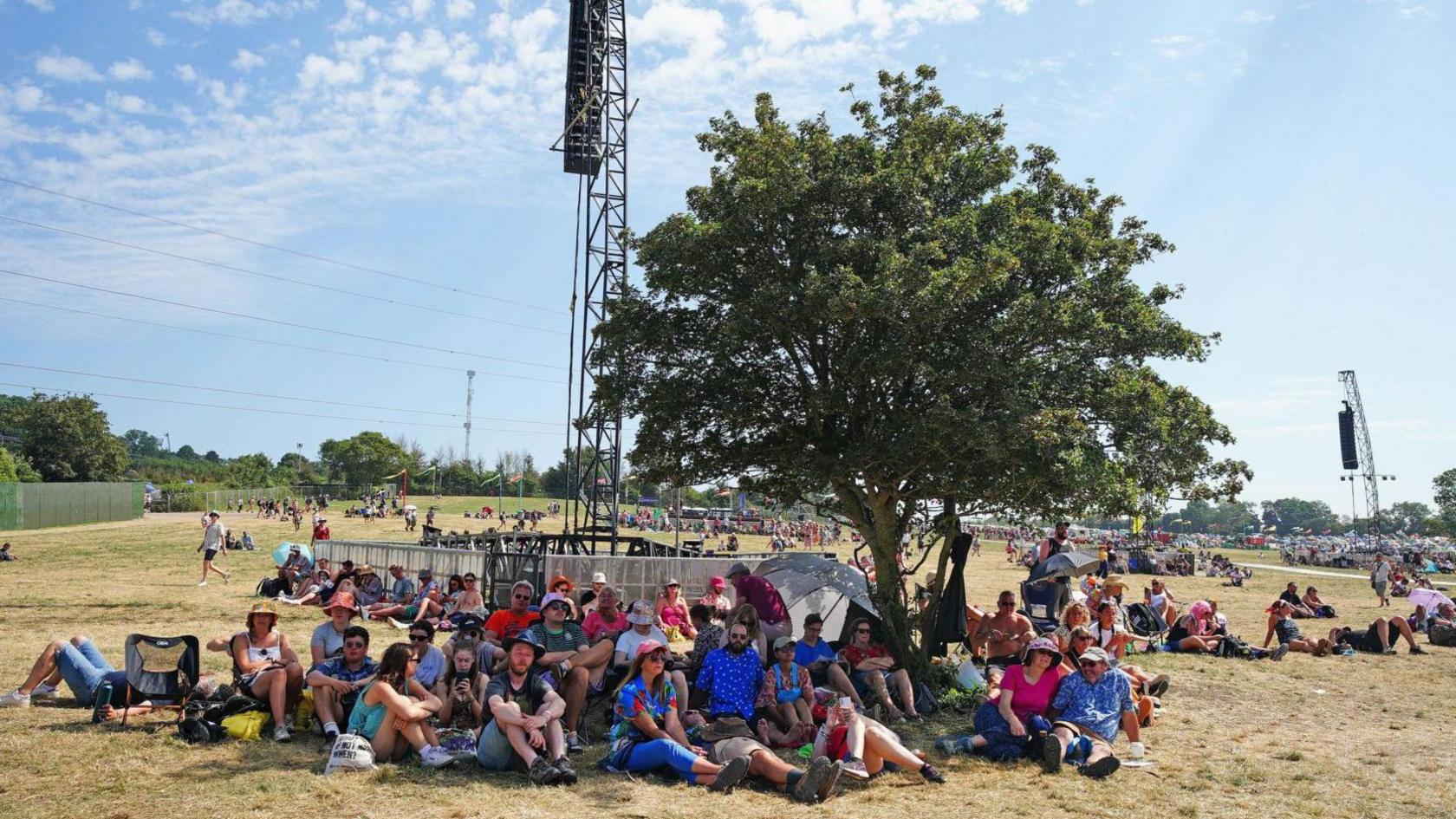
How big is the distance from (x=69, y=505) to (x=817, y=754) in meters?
56.9

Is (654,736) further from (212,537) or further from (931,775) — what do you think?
(212,537)

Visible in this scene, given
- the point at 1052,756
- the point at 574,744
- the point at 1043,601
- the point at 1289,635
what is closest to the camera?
the point at 1052,756

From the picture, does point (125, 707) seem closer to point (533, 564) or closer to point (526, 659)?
point (526, 659)

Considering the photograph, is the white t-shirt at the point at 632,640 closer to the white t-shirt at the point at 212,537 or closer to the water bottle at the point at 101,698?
the water bottle at the point at 101,698

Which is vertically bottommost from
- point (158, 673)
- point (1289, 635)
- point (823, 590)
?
point (1289, 635)

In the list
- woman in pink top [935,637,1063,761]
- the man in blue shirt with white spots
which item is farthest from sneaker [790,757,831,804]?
woman in pink top [935,637,1063,761]

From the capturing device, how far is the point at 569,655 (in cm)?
894

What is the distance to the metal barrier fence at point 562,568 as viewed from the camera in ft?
55.1

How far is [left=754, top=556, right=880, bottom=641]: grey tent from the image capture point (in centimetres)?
1206

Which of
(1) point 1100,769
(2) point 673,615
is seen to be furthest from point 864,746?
(2) point 673,615

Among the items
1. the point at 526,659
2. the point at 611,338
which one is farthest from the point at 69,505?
the point at 526,659

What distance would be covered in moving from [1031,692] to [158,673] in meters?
7.62

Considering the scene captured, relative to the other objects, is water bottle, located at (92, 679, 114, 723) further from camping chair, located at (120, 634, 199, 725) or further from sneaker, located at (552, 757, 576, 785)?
sneaker, located at (552, 757, 576, 785)

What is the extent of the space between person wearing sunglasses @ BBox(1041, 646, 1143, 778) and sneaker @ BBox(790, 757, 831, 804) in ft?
7.57
